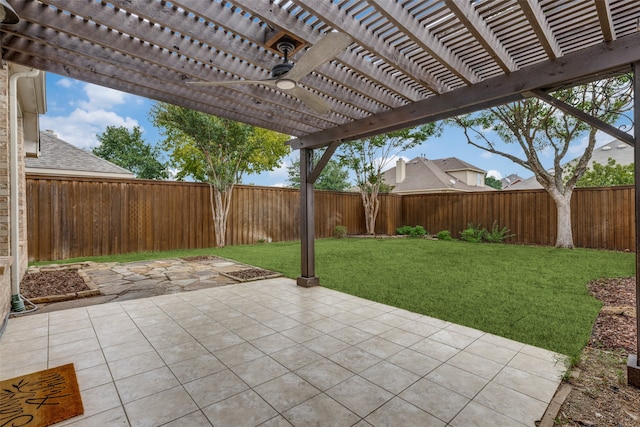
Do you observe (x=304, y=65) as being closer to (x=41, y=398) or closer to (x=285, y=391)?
(x=285, y=391)

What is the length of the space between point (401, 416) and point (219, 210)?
771 centimetres

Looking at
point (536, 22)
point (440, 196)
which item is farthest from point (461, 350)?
point (440, 196)

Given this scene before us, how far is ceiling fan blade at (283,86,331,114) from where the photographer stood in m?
2.49

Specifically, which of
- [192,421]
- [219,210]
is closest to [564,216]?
[219,210]

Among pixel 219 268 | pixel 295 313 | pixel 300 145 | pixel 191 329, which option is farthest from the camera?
pixel 219 268

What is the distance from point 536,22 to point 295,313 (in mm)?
3067

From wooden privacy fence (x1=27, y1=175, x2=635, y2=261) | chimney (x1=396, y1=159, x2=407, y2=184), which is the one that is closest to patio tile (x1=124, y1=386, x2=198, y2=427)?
wooden privacy fence (x1=27, y1=175, x2=635, y2=261)

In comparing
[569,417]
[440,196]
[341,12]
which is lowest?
[569,417]

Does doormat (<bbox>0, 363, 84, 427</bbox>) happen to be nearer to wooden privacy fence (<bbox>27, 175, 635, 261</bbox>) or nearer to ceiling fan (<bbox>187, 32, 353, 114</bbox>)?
ceiling fan (<bbox>187, 32, 353, 114</bbox>)

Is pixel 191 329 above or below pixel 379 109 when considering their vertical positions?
below

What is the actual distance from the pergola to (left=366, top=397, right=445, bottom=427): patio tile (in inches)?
57.7

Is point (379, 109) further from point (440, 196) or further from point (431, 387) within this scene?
point (440, 196)

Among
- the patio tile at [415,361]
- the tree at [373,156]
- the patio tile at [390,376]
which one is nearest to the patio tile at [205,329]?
the patio tile at [390,376]

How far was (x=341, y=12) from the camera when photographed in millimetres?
1957
